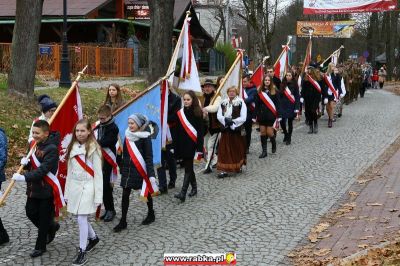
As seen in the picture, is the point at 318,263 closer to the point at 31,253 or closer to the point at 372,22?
the point at 31,253

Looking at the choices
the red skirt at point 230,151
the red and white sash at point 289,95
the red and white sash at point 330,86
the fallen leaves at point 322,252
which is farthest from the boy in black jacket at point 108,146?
the red and white sash at point 330,86

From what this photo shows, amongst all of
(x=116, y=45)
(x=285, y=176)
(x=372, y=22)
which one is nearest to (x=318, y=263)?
(x=285, y=176)

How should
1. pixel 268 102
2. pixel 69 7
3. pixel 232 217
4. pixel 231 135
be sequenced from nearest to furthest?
pixel 232 217 → pixel 231 135 → pixel 268 102 → pixel 69 7

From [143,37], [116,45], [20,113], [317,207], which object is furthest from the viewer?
[143,37]

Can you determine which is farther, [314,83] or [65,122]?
[314,83]

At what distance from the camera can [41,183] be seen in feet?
19.9

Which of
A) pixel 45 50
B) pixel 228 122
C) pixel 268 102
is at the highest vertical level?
pixel 45 50

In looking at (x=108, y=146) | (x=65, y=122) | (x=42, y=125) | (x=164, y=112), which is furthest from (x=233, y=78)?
(x=42, y=125)

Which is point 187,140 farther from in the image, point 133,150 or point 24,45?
point 24,45

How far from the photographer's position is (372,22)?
5253cm

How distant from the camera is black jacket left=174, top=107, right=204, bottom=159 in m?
8.62

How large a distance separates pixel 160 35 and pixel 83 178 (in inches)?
502

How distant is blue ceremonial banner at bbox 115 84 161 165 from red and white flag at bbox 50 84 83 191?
636 mm

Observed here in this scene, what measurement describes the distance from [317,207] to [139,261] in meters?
3.16
